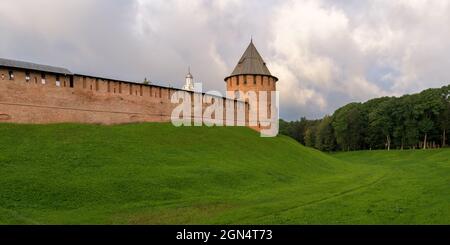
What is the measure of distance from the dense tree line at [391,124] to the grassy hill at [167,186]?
33586mm

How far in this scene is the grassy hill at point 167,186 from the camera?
9.76 m

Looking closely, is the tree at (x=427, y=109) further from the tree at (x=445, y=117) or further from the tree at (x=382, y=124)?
the tree at (x=382, y=124)

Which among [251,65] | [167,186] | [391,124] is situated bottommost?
[167,186]

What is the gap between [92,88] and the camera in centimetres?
2303

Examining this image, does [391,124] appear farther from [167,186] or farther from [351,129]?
[167,186]

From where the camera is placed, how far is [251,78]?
33562mm

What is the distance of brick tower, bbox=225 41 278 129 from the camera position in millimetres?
33562

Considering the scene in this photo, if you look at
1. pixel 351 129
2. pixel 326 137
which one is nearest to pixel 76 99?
pixel 351 129

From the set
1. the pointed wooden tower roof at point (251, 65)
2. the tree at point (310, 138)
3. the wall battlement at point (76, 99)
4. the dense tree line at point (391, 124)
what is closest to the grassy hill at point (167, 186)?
the wall battlement at point (76, 99)

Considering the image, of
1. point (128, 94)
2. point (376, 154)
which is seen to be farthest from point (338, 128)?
point (128, 94)

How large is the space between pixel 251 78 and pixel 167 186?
71.9ft

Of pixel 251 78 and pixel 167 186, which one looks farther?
pixel 251 78
